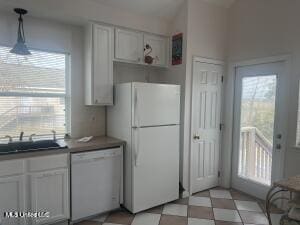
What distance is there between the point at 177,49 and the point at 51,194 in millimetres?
2600

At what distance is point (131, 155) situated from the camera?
9.20 feet

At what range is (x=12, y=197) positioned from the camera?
7.23 feet

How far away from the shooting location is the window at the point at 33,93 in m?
2.73

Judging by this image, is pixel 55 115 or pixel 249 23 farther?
pixel 249 23

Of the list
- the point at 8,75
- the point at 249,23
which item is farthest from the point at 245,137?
the point at 8,75

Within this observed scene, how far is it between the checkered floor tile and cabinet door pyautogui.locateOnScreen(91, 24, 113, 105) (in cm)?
152

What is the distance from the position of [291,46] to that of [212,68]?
3.59ft

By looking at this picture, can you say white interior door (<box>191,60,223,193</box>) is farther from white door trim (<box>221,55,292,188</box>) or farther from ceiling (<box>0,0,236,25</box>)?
ceiling (<box>0,0,236,25</box>)

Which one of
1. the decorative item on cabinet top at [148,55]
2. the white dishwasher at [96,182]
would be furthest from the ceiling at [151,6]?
the white dishwasher at [96,182]

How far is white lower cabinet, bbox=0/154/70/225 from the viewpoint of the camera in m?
2.19

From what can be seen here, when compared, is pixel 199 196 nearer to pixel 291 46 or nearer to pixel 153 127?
pixel 153 127

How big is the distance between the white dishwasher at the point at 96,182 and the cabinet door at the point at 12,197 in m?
0.51

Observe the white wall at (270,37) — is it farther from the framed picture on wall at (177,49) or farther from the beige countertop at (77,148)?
the beige countertop at (77,148)

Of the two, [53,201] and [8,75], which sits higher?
[8,75]
